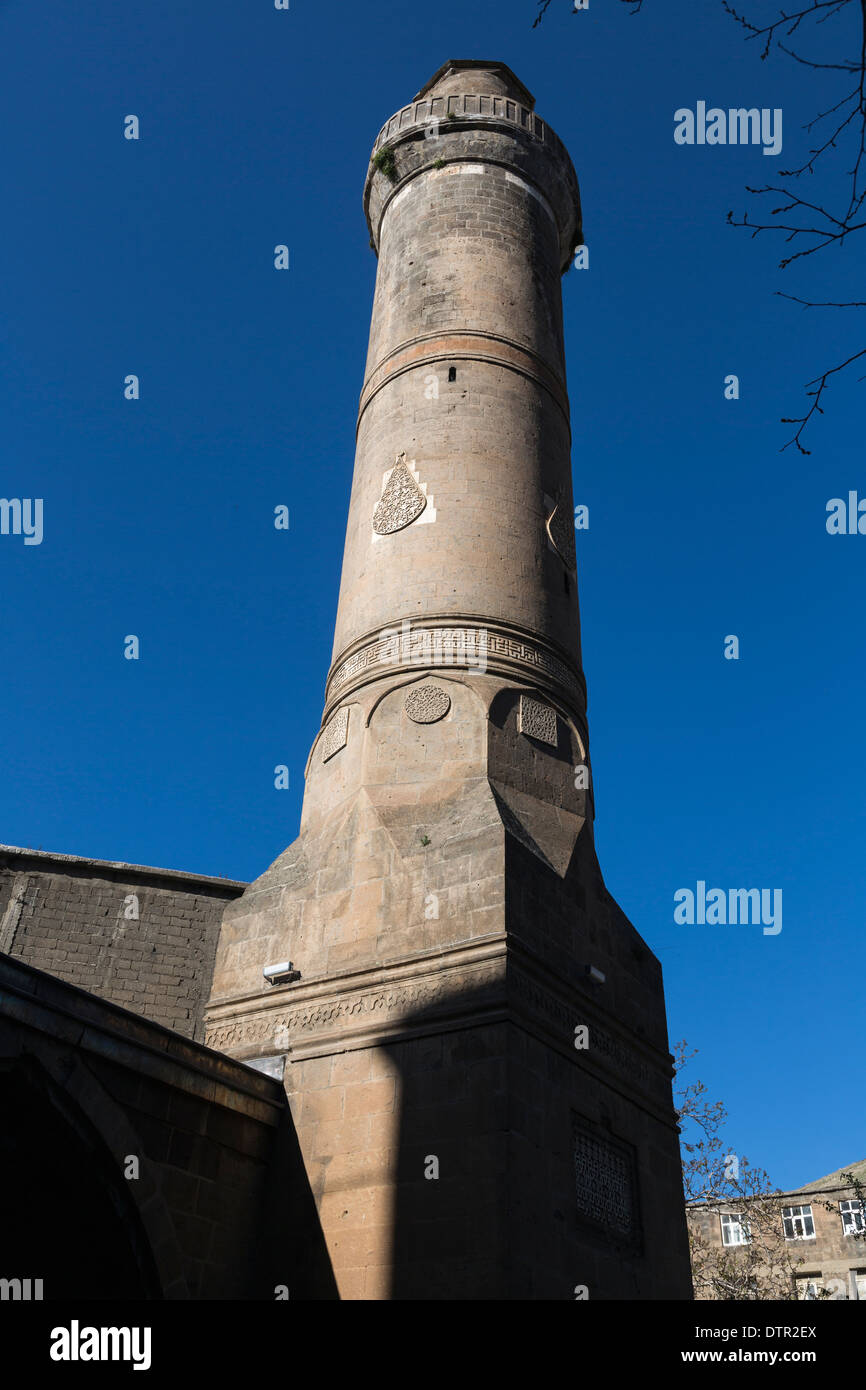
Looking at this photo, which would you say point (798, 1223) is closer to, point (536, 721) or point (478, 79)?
point (536, 721)

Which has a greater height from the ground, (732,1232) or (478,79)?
(478,79)

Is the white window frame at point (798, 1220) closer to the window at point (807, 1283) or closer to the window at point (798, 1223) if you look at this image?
the window at point (798, 1223)

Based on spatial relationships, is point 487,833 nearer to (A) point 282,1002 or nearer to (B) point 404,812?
Result: (B) point 404,812

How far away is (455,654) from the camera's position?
942 cm

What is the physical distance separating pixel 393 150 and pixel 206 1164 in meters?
10.9

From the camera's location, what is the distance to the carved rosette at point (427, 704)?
9.16 metres

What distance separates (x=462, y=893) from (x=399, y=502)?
4057 mm

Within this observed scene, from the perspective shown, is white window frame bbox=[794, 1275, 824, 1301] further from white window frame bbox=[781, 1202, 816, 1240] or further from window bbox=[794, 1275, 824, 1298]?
white window frame bbox=[781, 1202, 816, 1240]

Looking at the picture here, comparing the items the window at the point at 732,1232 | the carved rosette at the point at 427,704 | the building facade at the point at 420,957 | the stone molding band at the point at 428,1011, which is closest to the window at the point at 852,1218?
the window at the point at 732,1232

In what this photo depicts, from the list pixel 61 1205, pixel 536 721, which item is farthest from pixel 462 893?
pixel 61 1205

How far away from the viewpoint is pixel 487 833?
8.06 meters

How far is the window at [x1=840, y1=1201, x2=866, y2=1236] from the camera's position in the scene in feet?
77.8
